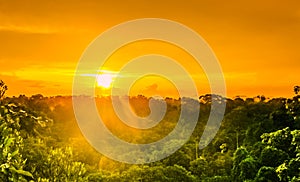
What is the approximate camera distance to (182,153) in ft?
162

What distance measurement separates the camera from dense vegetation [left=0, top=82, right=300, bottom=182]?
1640 centimetres

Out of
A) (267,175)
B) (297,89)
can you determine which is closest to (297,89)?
(297,89)

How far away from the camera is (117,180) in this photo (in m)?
38.9

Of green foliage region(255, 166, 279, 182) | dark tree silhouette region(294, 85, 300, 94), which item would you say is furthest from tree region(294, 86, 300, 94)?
green foliage region(255, 166, 279, 182)

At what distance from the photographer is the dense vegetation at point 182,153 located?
53.8ft

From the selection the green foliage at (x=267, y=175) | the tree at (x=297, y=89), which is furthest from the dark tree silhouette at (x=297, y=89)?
the green foliage at (x=267, y=175)

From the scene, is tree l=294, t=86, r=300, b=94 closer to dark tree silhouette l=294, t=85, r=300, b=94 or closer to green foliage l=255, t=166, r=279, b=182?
dark tree silhouette l=294, t=85, r=300, b=94

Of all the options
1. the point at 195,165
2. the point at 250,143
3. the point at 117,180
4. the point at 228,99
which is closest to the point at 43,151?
the point at 117,180

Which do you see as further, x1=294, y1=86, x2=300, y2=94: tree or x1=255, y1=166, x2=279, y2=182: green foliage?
x1=294, y1=86, x2=300, y2=94: tree

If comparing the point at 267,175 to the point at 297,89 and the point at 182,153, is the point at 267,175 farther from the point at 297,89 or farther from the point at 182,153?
the point at 182,153

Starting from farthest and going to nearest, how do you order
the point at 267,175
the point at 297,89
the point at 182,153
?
the point at 182,153, the point at 297,89, the point at 267,175

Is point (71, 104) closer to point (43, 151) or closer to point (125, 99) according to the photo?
point (125, 99)

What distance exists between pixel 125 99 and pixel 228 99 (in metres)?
26.2

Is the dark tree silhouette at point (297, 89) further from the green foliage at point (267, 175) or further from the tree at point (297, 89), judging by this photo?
the green foliage at point (267, 175)
